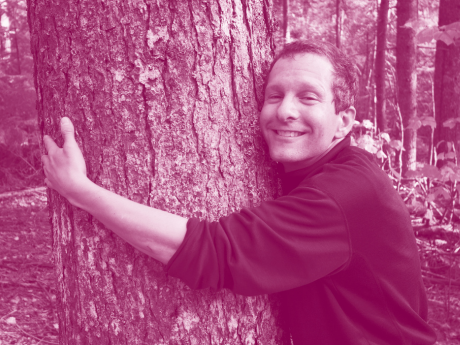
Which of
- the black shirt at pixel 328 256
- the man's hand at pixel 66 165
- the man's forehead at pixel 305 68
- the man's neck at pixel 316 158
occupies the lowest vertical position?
the black shirt at pixel 328 256

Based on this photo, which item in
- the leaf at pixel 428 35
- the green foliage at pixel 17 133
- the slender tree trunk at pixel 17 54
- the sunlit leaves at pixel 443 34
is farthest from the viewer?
the slender tree trunk at pixel 17 54

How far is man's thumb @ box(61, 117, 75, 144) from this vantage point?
5.66 ft

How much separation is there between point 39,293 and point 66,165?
3.65 meters

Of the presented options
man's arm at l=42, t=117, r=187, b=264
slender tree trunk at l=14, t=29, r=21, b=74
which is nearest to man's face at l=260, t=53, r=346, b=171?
man's arm at l=42, t=117, r=187, b=264

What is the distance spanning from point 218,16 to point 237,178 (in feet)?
2.13

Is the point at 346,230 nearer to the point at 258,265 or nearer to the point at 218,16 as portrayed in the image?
the point at 258,265

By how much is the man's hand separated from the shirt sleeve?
1.49 feet

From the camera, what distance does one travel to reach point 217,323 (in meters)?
1.80

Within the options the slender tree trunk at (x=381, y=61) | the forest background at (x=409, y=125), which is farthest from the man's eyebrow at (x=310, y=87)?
the slender tree trunk at (x=381, y=61)

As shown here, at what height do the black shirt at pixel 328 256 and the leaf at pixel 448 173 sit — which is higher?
the black shirt at pixel 328 256

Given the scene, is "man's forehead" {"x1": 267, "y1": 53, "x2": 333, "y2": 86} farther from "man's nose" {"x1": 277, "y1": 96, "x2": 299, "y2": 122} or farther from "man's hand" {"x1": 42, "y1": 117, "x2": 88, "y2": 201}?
"man's hand" {"x1": 42, "y1": 117, "x2": 88, "y2": 201}

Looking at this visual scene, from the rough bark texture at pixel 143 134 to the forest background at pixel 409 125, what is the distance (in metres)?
3.28

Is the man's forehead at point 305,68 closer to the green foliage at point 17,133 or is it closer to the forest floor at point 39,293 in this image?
the forest floor at point 39,293

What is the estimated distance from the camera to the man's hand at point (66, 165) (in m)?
1.67
